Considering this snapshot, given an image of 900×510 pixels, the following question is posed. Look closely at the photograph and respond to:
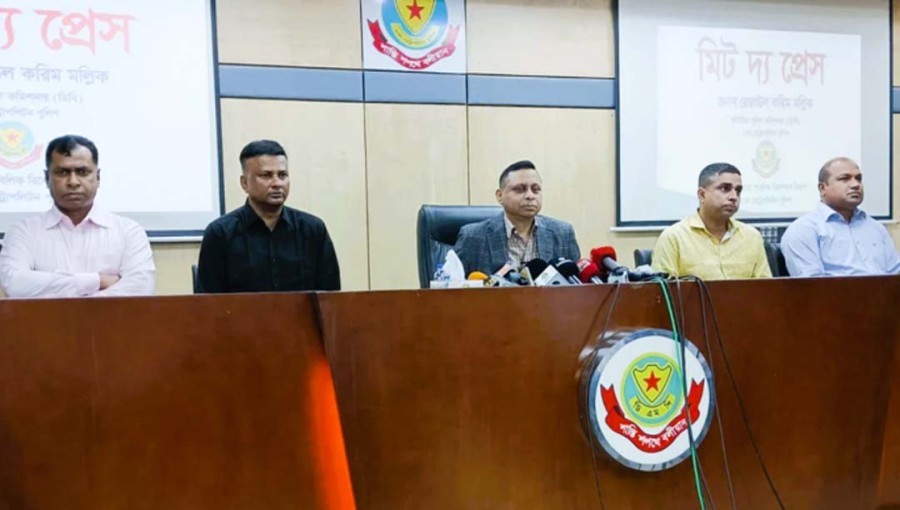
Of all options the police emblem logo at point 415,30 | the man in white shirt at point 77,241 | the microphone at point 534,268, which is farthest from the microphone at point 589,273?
the police emblem logo at point 415,30

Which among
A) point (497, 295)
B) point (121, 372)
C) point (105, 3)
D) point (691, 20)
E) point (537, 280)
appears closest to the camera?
point (121, 372)

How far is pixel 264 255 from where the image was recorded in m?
2.27

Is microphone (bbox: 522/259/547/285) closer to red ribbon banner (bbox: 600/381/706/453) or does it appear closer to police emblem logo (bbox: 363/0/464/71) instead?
red ribbon banner (bbox: 600/381/706/453)

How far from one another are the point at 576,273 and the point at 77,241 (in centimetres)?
166

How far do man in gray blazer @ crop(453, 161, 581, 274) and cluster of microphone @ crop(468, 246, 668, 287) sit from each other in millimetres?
828

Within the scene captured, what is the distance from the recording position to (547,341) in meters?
1.27

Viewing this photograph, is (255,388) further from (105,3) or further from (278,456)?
(105,3)

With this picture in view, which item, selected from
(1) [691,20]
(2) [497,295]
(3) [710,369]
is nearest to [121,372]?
(2) [497,295]

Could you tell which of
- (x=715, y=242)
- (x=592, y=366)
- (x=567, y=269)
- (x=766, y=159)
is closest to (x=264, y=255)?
(x=567, y=269)

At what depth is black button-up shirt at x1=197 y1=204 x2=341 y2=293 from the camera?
224cm

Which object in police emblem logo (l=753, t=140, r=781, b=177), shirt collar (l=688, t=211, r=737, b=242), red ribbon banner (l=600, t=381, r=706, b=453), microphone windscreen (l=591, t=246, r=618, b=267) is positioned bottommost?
red ribbon banner (l=600, t=381, r=706, b=453)

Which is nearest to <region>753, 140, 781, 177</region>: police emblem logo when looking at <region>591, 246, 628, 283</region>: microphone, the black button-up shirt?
the black button-up shirt

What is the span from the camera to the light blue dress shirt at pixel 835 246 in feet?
9.12

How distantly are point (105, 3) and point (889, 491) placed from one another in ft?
11.4
